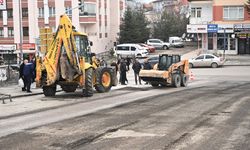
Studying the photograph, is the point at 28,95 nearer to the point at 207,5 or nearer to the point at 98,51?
the point at 207,5

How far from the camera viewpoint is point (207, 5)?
2660 inches

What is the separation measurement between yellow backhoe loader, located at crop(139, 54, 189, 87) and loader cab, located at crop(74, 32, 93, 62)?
528cm

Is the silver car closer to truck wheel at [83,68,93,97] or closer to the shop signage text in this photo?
the shop signage text

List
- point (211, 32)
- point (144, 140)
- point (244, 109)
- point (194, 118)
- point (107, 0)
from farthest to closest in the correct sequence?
point (107, 0)
point (211, 32)
point (244, 109)
point (194, 118)
point (144, 140)

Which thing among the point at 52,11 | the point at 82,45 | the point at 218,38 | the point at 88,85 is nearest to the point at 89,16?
the point at 52,11

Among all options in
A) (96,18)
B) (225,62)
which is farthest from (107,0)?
(225,62)

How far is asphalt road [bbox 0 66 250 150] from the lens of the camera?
34.6ft

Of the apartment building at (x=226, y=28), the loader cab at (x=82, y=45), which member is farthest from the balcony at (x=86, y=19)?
the loader cab at (x=82, y=45)

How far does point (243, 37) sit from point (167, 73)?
3749cm

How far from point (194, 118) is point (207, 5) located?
5539cm

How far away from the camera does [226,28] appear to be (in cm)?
6322

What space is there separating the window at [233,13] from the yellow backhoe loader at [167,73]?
3665 centimetres

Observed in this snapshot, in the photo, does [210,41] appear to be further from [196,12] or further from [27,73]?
[27,73]

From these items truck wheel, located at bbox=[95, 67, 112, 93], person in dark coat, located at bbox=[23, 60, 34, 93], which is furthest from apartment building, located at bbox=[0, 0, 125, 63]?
truck wheel, located at bbox=[95, 67, 112, 93]
